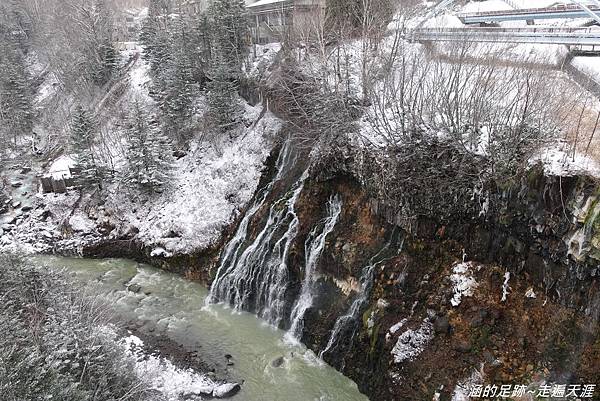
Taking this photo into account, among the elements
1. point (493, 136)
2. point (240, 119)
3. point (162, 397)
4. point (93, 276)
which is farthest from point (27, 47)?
point (493, 136)

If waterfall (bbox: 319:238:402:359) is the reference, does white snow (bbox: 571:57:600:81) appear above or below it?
above

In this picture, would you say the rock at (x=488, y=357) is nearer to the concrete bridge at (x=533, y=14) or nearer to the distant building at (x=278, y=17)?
the concrete bridge at (x=533, y=14)

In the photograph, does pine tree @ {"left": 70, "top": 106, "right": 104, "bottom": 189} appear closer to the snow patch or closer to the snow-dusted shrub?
the snow-dusted shrub

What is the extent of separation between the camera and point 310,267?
17734 millimetres

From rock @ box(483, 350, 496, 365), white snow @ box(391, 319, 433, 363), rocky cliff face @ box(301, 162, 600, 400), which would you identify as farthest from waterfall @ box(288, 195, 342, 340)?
rock @ box(483, 350, 496, 365)

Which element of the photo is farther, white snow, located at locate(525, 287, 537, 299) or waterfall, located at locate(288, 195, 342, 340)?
waterfall, located at locate(288, 195, 342, 340)

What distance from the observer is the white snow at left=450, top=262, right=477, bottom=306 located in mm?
13711

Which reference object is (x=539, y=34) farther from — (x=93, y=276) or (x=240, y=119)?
(x=93, y=276)

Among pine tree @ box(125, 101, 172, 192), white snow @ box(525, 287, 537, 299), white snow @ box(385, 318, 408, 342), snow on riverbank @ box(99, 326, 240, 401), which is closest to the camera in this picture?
white snow @ box(525, 287, 537, 299)

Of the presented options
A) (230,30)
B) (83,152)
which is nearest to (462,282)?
(83,152)

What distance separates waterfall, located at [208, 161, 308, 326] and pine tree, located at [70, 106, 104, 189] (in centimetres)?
1192

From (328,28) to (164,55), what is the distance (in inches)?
620

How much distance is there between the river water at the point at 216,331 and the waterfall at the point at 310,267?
0.85 meters

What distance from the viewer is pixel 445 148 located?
15367 mm
